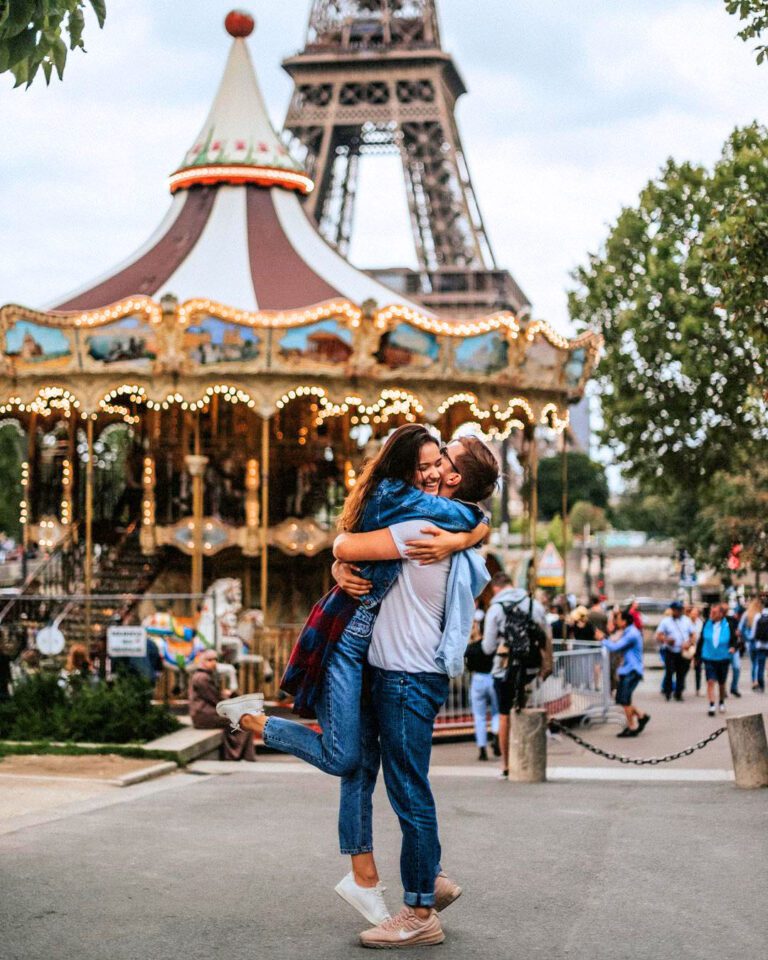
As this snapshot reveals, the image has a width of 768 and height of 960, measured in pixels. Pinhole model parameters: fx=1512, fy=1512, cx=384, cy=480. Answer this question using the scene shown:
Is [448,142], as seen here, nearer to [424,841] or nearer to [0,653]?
[0,653]

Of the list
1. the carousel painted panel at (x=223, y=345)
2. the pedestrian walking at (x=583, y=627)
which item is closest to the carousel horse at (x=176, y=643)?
the carousel painted panel at (x=223, y=345)

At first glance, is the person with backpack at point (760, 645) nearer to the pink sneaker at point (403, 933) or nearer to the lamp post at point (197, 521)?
the lamp post at point (197, 521)

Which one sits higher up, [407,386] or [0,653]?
[407,386]

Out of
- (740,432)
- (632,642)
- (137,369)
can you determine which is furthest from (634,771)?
(740,432)

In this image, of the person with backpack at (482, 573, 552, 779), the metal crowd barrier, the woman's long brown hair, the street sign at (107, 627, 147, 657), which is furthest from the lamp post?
the woman's long brown hair

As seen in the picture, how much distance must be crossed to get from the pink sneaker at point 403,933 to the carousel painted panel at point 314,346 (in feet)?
48.6

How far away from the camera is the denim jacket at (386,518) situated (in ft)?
19.0

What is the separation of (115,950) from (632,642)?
551 inches

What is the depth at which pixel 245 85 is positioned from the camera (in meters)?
24.7

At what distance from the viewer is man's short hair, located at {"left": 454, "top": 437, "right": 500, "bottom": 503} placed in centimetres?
608

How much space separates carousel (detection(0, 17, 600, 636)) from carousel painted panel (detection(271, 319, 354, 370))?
2 cm

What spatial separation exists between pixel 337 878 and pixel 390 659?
1.72m

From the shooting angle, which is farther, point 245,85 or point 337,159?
point 337,159

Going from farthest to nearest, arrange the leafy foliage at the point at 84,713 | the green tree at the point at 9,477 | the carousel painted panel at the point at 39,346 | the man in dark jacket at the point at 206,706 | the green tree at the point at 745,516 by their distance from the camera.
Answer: the green tree at the point at 9,477
the green tree at the point at 745,516
the carousel painted panel at the point at 39,346
the man in dark jacket at the point at 206,706
the leafy foliage at the point at 84,713
